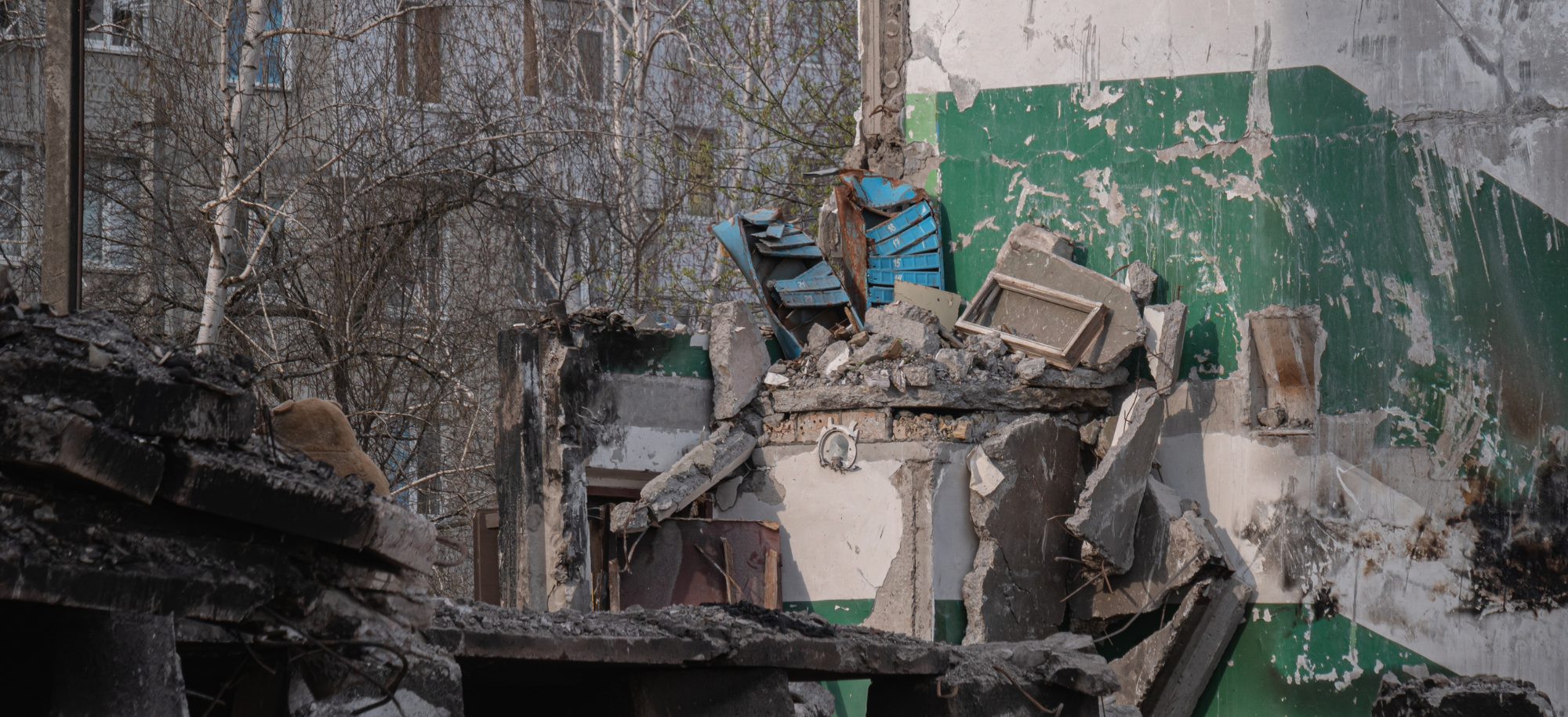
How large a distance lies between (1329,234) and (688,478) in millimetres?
4126

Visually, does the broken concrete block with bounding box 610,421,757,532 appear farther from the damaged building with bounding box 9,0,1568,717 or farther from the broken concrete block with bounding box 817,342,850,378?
the broken concrete block with bounding box 817,342,850,378

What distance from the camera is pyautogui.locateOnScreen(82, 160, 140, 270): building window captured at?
12.9m

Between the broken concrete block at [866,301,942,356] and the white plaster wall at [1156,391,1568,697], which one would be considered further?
the broken concrete block at [866,301,942,356]

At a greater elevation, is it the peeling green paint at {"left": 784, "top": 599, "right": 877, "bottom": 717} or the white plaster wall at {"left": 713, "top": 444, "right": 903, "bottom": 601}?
the white plaster wall at {"left": 713, "top": 444, "right": 903, "bottom": 601}

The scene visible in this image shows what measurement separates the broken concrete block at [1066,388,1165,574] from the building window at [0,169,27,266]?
969cm

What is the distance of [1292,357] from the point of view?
26.3ft

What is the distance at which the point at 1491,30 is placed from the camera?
7.97 metres

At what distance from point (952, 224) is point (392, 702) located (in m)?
6.33

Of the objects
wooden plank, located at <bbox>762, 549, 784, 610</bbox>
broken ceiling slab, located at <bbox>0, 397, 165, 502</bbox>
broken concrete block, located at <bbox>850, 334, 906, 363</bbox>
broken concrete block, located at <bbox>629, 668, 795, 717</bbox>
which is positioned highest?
broken concrete block, located at <bbox>850, 334, 906, 363</bbox>

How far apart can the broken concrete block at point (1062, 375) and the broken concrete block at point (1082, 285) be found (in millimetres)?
74

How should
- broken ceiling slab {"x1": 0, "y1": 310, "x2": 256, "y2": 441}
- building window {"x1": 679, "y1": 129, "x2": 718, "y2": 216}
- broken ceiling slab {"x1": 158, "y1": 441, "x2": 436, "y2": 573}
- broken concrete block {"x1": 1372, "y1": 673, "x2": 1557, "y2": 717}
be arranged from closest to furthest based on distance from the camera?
broken ceiling slab {"x1": 0, "y1": 310, "x2": 256, "y2": 441} < broken ceiling slab {"x1": 158, "y1": 441, "x2": 436, "y2": 573} < broken concrete block {"x1": 1372, "y1": 673, "x2": 1557, "y2": 717} < building window {"x1": 679, "y1": 129, "x2": 718, "y2": 216}

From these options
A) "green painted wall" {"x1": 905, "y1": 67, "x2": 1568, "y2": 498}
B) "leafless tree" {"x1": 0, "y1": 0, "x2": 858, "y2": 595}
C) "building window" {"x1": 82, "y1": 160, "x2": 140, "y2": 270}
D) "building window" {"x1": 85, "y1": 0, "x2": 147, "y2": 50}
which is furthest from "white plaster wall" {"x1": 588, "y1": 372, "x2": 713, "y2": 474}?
"building window" {"x1": 82, "y1": 160, "x2": 140, "y2": 270}

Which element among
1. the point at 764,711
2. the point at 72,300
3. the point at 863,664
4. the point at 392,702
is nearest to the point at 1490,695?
the point at 863,664

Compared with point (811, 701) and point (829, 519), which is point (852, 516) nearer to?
point (829, 519)
